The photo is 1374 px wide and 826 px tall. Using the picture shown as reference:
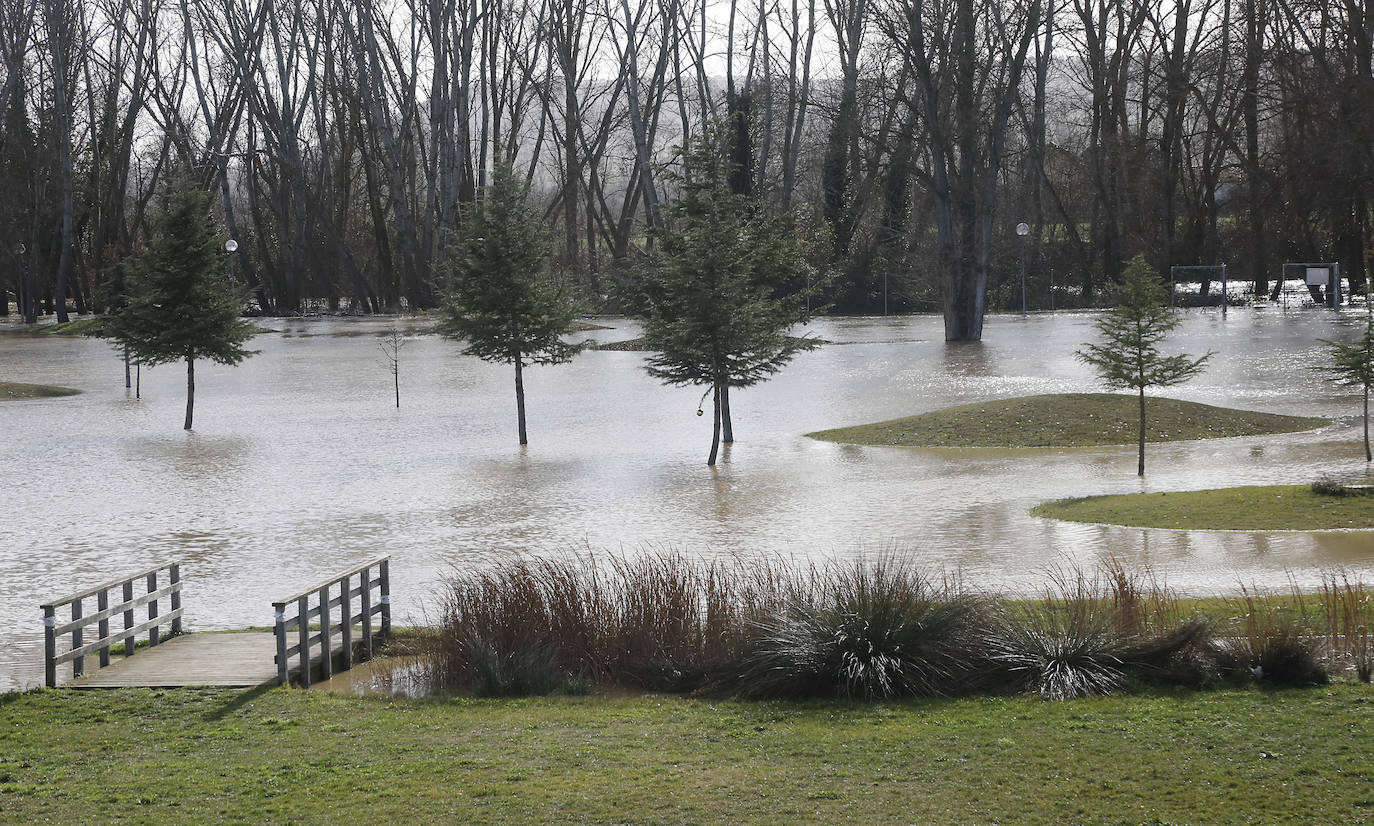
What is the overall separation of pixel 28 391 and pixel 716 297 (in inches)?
895

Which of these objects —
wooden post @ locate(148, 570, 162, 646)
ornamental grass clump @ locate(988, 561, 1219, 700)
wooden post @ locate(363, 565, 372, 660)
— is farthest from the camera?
wooden post @ locate(148, 570, 162, 646)

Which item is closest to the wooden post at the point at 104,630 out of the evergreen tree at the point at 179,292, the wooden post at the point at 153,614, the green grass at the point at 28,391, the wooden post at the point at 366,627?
the wooden post at the point at 153,614

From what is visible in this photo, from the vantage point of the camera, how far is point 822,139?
78.6 meters

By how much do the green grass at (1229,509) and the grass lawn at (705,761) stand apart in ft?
29.2

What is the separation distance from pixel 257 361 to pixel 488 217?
22.1 meters

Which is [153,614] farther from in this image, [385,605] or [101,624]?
[385,605]

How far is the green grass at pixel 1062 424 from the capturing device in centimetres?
2764

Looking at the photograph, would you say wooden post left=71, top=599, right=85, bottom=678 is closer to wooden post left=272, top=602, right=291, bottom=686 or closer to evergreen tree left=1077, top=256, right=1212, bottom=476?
wooden post left=272, top=602, right=291, bottom=686

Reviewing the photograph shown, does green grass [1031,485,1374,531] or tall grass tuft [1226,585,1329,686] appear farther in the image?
green grass [1031,485,1374,531]

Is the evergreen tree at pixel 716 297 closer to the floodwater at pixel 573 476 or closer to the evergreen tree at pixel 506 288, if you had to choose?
the floodwater at pixel 573 476

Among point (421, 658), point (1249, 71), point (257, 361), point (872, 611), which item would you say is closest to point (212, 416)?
point (257, 361)

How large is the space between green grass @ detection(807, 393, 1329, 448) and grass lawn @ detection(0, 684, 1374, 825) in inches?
721

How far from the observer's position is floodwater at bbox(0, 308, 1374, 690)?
1675 cm

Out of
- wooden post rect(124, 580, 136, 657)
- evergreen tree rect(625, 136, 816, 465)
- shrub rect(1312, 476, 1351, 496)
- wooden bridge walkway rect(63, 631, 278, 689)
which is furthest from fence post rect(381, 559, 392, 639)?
evergreen tree rect(625, 136, 816, 465)
